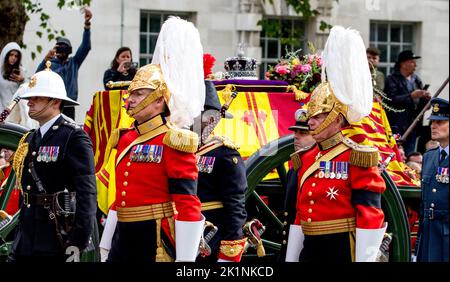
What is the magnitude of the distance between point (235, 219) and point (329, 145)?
0.75 m

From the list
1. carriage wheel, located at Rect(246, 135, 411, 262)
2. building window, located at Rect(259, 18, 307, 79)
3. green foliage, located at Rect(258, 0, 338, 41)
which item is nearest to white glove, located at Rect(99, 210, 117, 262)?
carriage wheel, located at Rect(246, 135, 411, 262)

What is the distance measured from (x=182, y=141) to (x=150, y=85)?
42cm

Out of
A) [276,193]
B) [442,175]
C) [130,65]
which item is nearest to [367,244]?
[442,175]

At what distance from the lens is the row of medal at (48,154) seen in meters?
8.41

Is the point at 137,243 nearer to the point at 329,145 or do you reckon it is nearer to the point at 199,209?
the point at 199,209

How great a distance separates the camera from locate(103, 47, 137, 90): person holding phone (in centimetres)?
1282

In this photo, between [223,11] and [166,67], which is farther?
[223,11]

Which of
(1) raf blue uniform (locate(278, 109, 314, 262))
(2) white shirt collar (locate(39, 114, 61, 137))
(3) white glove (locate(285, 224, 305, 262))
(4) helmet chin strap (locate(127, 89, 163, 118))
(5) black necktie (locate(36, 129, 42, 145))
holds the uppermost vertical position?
(4) helmet chin strap (locate(127, 89, 163, 118))

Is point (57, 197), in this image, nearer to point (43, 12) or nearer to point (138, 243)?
point (138, 243)

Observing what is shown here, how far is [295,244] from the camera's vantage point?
843cm

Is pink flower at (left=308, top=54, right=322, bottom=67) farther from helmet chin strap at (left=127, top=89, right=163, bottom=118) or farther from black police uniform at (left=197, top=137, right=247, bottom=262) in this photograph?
helmet chin strap at (left=127, top=89, right=163, bottom=118)

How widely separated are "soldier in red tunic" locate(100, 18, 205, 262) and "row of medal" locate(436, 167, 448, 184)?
201cm

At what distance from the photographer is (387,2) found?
17422mm
